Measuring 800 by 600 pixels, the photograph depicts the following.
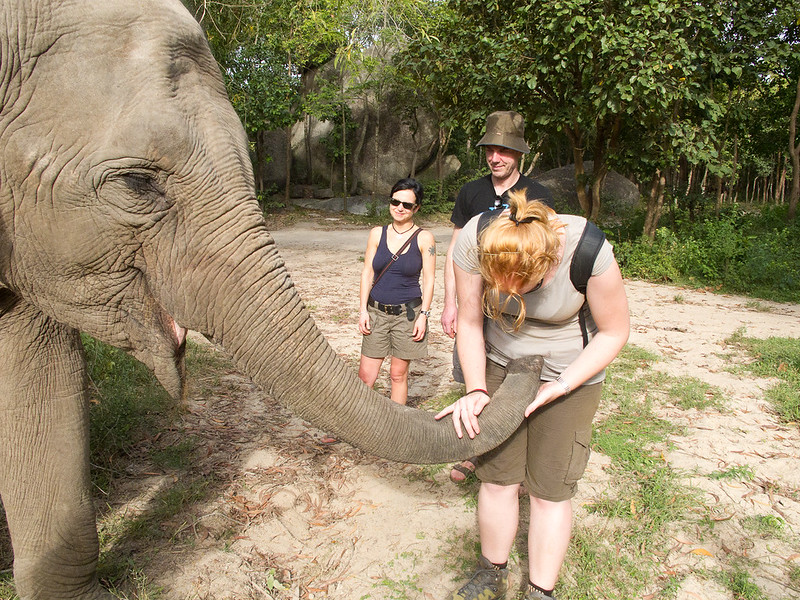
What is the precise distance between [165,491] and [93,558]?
102 cm

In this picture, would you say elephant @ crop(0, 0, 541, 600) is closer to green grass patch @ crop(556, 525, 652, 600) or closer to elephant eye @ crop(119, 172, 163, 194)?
elephant eye @ crop(119, 172, 163, 194)

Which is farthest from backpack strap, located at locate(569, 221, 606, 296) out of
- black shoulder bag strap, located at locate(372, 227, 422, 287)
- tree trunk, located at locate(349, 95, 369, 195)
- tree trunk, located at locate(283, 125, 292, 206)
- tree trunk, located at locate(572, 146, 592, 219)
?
tree trunk, located at locate(349, 95, 369, 195)

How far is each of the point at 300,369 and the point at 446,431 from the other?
1.83 feet

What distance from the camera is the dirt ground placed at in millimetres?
2904

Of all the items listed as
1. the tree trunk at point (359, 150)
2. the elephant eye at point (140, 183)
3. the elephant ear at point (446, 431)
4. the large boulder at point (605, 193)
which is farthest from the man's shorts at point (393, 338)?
the tree trunk at point (359, 150)

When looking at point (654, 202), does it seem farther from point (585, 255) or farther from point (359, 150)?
point (359, 150)

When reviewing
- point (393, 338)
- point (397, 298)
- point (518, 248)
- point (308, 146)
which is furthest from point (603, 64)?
point (308, 146)

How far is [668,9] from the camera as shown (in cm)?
819

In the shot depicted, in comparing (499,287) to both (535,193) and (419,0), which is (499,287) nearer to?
(535,193)

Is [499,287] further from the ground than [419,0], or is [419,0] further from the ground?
[419,0]

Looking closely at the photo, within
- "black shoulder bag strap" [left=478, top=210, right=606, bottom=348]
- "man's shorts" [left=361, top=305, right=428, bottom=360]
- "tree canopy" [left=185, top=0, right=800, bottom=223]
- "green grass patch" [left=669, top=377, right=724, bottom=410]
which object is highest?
"tree canopy" [left=185, top=0, right=800, bottom=223]

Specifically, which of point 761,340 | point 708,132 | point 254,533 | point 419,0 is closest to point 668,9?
point 708,132

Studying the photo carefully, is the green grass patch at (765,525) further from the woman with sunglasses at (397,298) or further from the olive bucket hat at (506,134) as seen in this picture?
the olive bucket hat at (506,134)

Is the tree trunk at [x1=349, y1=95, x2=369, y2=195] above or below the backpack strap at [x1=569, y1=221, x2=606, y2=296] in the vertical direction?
above
